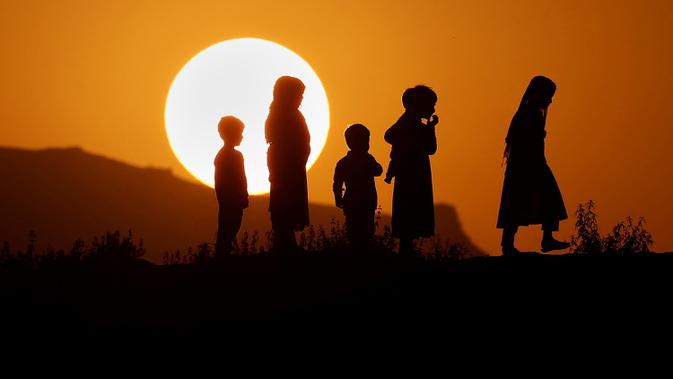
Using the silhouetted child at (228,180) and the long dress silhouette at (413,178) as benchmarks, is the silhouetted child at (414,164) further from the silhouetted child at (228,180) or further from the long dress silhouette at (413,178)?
the silhouetted child at (228,180)

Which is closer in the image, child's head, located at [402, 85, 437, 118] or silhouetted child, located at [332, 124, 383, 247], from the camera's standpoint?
child's head, located at [402, 85, 437, 118]

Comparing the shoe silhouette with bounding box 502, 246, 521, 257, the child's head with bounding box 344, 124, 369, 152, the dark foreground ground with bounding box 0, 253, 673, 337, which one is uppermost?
the child's head with bounding box 344, 124, 369, 152

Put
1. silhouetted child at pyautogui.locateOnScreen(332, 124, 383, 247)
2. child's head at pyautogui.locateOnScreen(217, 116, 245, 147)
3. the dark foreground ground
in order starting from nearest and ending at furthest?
the dark foreground ground < silhouetted child at pyautogui.locateOnScreen(332, 124, 383, 247) < child's head at pyautogui.locateOnScreen(217, 116, 245, 147)

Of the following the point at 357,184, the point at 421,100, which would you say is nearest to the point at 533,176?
the point at 421,100

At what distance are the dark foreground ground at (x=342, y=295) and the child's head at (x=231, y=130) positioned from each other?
342 centimetres

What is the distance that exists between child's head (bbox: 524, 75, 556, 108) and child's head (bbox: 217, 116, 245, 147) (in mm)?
5098

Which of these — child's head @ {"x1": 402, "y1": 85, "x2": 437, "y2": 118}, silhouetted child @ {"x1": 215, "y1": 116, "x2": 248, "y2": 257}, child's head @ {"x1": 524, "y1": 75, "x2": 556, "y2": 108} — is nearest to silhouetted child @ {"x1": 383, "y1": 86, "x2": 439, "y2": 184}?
child's head @ {"x1": 402, "y1": 85, "x2": 437, "y2": 118}

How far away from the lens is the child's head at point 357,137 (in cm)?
1486

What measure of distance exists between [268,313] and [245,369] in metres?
1.37

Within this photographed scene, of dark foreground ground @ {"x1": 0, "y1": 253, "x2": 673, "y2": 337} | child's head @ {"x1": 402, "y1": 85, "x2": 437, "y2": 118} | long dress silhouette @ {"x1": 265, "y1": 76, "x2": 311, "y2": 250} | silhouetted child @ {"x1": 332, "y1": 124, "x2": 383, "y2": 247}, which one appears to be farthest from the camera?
silhouetted child @ {"x1": 332, "y1": 124, "x2": 383, "y2": 247}

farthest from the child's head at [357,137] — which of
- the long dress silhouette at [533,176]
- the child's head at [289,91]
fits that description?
the long dress silhouette at [533,176]

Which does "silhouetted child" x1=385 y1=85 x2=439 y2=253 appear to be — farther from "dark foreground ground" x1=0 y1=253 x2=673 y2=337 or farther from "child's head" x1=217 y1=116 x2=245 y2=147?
"child's head" x1=217 y1=116 x2=245 y2=147

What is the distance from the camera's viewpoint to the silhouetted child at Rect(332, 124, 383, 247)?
14766 mm

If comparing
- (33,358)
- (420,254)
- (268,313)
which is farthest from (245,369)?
(420,254)
